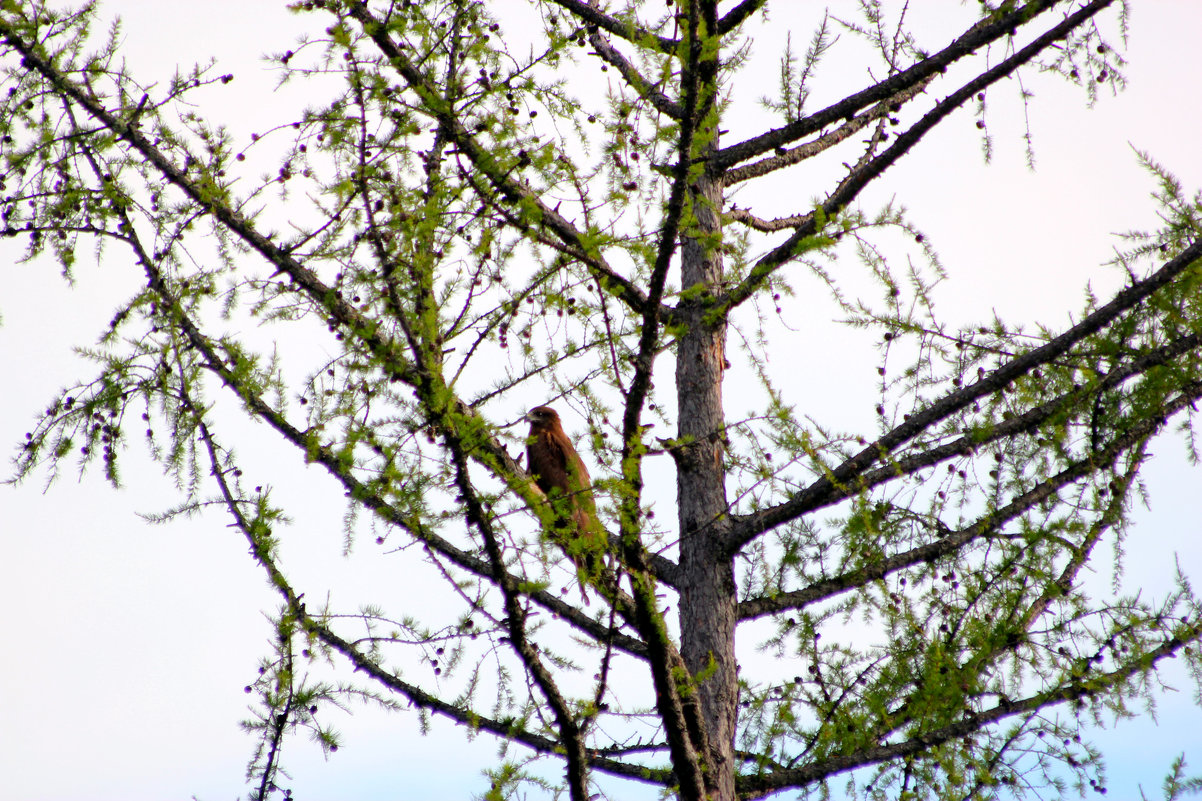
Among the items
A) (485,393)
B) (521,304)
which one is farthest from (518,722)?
(521,304)

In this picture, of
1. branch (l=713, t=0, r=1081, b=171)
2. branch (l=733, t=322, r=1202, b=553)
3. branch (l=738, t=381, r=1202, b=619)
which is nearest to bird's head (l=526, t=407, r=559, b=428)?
branch (l=713, t=0, r=1081, b=171)

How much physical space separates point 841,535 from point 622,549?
1.56 metres

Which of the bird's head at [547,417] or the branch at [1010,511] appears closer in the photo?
the branch at [1010,511]

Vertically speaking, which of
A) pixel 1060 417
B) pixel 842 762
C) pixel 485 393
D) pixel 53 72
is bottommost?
pixel 842 762

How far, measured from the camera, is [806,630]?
5082mm

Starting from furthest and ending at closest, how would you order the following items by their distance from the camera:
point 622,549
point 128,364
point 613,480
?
point 128,364 → point 622,549 → point 613,480

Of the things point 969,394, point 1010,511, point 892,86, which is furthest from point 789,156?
point 1010,511

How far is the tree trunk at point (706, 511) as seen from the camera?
4879mm

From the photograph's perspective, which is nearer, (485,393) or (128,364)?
(485,393)

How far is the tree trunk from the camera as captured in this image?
4.88 meters

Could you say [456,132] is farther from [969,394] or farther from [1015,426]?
[1015,426]

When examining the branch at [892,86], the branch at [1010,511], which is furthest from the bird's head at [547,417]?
the branch at [1010,511]

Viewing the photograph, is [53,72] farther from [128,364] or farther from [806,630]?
[806,630]

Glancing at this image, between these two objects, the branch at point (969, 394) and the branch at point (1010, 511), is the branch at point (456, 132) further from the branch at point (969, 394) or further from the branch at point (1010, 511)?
the branch at point (1010, 511)
